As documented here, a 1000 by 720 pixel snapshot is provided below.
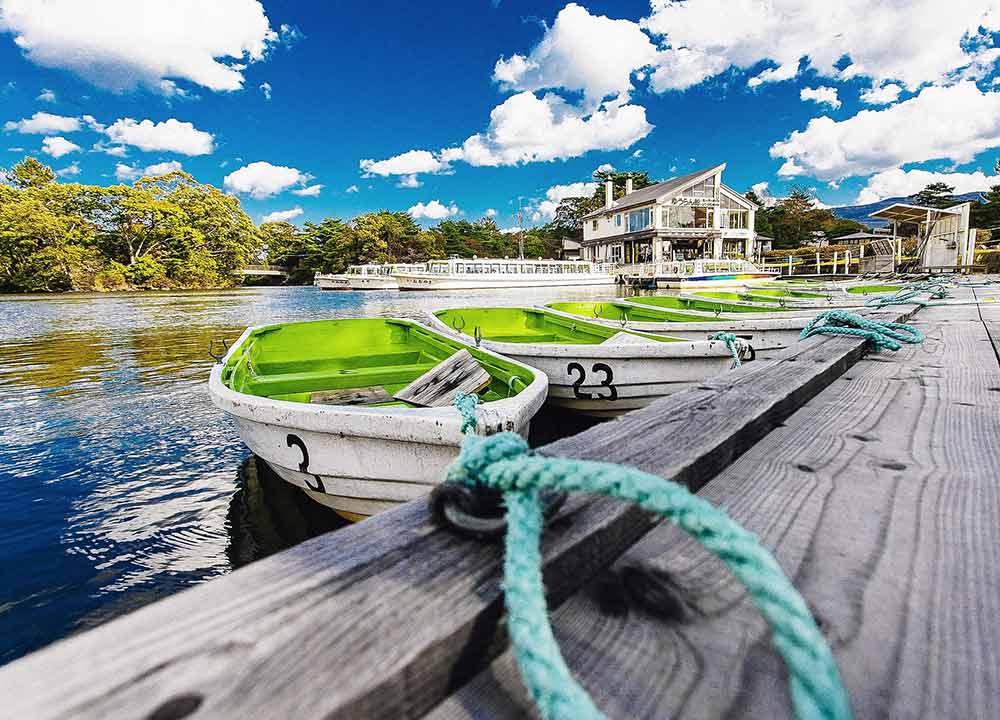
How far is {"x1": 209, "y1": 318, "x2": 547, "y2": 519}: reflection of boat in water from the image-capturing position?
269 cm

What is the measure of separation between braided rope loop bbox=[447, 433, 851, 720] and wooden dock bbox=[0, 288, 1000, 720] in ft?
0.19

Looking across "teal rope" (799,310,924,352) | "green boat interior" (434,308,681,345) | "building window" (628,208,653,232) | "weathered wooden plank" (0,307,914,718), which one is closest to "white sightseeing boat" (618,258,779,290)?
"building window" (628,208,653,232)

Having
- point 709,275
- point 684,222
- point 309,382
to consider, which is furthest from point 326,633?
point 684,222

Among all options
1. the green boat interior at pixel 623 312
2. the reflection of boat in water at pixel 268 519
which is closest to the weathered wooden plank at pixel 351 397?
the reflection of boat in water at pixel 268 519

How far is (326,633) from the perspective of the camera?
1.79ft

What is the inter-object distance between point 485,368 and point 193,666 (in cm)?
400

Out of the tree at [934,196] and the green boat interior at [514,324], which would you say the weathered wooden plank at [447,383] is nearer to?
the green boat interior at [514,324]

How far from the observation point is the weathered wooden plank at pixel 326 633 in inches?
18.4

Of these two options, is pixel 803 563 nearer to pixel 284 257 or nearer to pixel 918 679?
pixel 918 679

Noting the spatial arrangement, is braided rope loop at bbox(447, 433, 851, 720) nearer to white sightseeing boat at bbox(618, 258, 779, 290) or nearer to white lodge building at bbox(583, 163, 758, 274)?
white sightseeing boat at bbox(618, 258, 779, 290)

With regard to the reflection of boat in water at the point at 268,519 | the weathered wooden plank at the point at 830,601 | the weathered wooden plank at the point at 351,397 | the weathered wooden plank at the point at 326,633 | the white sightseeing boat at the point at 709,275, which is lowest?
the reflection of boat in water at the point at 268,519

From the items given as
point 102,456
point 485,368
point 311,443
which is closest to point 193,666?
A: point 311,443

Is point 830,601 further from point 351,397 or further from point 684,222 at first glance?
point 684,222

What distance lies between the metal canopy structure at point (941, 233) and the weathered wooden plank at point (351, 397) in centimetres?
2151
